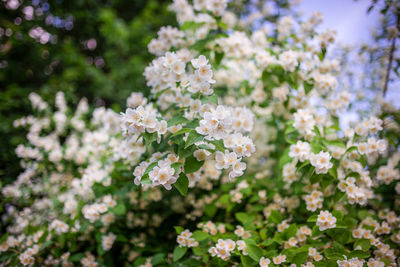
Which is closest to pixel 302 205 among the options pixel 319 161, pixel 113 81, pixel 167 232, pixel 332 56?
pixel 319 161

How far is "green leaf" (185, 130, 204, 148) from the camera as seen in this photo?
115cm

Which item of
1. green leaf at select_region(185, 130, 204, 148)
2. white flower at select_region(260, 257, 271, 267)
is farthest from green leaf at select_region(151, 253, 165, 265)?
green leaf at select_region(185, 130, 204, 148)

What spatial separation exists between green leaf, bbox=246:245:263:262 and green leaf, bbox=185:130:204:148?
0.67 metres

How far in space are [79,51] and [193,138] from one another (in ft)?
18.3

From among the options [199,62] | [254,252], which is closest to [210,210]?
[254,252]

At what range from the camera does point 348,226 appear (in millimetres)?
1565

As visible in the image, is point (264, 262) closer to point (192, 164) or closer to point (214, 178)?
point (192, 164)

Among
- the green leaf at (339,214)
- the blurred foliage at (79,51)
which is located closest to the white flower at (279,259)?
the green leaf at (339,214)

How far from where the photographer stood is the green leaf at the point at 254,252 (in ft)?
4.44

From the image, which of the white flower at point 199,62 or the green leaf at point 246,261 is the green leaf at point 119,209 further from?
the white flower at point 199,62

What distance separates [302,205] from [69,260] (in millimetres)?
1550

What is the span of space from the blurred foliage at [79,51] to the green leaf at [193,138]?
298cm

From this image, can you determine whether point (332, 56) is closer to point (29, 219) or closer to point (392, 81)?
point (392, 81)

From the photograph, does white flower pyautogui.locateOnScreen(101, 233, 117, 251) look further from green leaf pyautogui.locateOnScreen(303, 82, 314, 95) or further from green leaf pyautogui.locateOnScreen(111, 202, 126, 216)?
green leaf pyautogui.locateOnScreen(303, 82, 314, 95)
